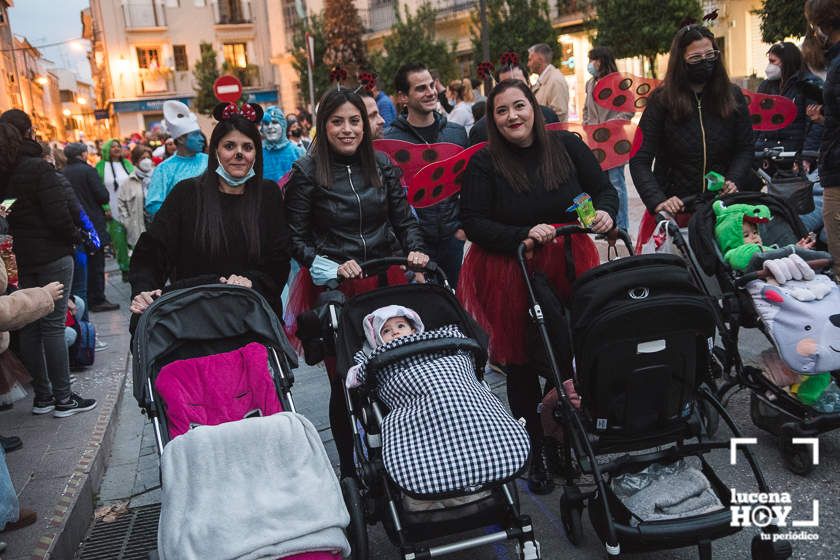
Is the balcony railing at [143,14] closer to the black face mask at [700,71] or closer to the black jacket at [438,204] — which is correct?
the black jacket at [438,204]

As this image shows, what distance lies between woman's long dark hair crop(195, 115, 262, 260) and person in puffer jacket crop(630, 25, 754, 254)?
2.27 meters

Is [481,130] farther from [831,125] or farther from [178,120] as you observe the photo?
[178,120]

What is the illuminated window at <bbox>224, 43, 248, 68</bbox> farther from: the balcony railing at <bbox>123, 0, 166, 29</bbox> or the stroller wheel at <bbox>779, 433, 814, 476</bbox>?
the stroller wheel at <bbox>779, 433, 814, 476</bbox>

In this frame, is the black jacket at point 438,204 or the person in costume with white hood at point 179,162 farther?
the person in costume with white hood at point 179,162

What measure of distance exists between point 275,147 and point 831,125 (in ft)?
14.0

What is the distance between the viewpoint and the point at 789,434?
11.2 feet

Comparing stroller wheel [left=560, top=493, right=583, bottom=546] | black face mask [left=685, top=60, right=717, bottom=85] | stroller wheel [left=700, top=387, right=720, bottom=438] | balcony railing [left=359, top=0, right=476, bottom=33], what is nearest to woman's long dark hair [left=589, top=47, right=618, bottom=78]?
black face mask [left=685, top=60, right=717, bottom=85]

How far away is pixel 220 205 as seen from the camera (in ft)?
12.2

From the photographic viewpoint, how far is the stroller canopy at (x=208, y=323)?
3.25 metres

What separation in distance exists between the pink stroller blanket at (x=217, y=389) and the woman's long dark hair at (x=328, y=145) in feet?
3.38

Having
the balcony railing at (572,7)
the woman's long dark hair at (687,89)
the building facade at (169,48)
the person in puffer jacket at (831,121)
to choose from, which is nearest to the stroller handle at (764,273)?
the person in puffer jacket at (831,121)

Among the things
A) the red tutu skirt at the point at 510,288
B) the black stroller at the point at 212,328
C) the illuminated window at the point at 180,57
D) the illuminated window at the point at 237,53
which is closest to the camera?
the black stroller at the point at 212,328

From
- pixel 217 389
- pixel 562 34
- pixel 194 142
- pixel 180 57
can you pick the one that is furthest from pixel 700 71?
pixel 180 57

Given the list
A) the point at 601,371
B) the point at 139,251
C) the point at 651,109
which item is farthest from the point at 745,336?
the point at 139,251
